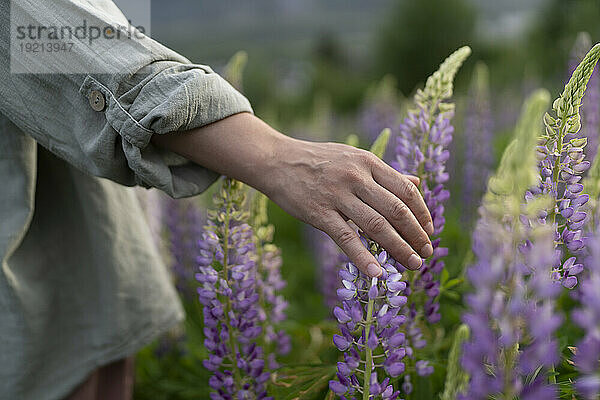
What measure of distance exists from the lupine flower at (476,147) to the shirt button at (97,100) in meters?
2.23

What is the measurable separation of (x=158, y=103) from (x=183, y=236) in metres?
1.77

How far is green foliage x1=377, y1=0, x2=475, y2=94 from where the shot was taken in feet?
57.9

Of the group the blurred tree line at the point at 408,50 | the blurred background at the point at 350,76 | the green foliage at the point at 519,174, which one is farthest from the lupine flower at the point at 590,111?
the blurred tree line at the point at 408,50

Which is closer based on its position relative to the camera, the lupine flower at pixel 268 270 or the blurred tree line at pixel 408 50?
the lupine flower at pixel 268 270

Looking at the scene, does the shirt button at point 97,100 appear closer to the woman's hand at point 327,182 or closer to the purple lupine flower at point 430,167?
the woman's hand at point 327,182

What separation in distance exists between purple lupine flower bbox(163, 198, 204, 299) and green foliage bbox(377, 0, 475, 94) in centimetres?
1507

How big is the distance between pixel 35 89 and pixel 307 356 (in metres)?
1.41

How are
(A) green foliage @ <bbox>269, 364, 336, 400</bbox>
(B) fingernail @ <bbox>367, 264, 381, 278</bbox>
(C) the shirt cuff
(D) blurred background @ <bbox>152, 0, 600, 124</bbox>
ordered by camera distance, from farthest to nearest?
(D) blurred background @ <bbox>152, 0, 600, 124</bbox> → (A) green foliage @ <bbox>269, 364, 336, 400</bbox> → (C) the shirt cuff → (B) fingernail @ <bbox>367, 264, 381, 278</bbox>

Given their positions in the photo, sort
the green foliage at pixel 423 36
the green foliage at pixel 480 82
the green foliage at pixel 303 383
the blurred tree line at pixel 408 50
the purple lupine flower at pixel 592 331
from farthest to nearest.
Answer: the green foliage at pixel 423 36, the blurred tree line at pixel 408 50, the green foliage at pixel 480 82, the green foliage at pixel 303 383, the purple lupine flower at pixel 592 331

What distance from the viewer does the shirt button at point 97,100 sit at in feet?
4.60

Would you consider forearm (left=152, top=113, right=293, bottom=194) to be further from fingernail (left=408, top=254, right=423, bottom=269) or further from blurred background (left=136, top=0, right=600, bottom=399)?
blurred background (left=136, top=0, right=600, bottom=399)

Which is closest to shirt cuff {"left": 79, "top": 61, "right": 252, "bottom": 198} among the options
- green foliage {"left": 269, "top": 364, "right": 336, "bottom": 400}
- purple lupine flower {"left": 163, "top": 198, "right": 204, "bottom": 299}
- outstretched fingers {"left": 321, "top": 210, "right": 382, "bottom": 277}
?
outstretched fingers {"left": 321, "top": 210, "right": 382, "bottom": 277}

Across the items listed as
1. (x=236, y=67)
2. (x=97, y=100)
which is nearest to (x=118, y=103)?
(x=97, y=100)

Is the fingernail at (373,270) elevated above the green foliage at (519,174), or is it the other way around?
the green foliage at (519,174)
